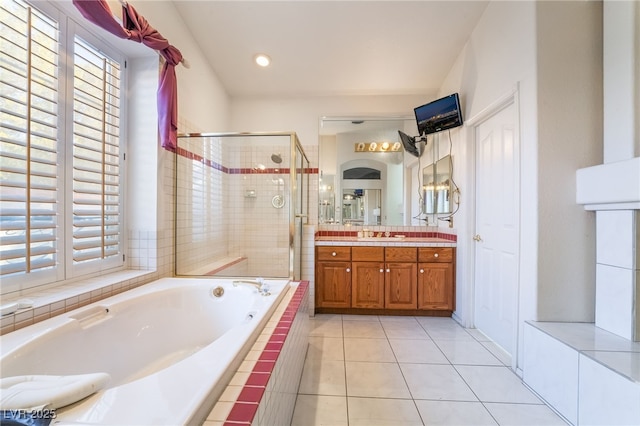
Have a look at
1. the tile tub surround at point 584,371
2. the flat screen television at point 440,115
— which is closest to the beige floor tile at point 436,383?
the tile tub surround at point 584,371

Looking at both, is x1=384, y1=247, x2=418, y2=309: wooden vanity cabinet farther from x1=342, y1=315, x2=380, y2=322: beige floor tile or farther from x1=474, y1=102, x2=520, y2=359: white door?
x1=474, y1=102, x2=520, y2=359: white door

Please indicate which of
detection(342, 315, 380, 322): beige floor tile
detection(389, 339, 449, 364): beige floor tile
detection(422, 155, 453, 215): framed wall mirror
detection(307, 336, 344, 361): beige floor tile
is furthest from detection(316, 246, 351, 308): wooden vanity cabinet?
detection(422, 155, 453, 215): framed wall mirror

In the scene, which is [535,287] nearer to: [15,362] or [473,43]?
[473,43]

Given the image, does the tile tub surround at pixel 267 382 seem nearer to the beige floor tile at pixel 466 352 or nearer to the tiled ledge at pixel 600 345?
the beige floor tile at pixel 466 352

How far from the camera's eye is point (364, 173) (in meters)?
3.20

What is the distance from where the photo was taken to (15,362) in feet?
2.77

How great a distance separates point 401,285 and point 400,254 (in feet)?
1.09

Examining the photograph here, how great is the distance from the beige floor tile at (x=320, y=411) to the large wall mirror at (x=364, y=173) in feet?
6.53

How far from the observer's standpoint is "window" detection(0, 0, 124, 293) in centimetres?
111

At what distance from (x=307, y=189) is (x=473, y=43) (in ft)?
7.08

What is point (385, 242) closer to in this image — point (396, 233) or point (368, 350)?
point (396, 233)

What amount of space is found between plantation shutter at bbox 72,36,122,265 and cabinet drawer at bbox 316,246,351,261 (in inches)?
68.9

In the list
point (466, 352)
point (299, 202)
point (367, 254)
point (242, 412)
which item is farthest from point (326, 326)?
point (242, 412)

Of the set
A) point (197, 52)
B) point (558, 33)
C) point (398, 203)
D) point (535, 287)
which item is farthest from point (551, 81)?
point (197, 52)
